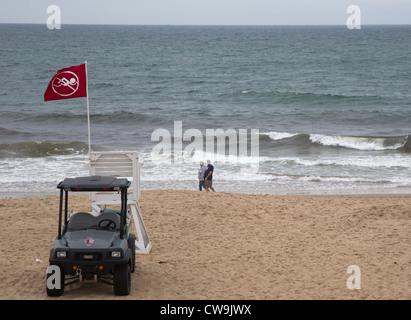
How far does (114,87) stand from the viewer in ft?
184

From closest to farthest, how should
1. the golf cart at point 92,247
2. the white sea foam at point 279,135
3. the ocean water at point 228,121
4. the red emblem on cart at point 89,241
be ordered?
the golf cart at point 92,247
the red emblem on cart at point 89,241
the ocean water at point 228,121
the white sea foam at point 279,135

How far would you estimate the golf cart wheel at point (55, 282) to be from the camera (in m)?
8.86

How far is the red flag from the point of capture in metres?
11.5

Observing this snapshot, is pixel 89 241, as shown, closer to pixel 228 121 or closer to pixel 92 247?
pixel 92 247

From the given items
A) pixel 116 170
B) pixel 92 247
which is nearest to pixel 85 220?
pixel 92 247

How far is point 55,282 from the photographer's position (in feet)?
29.2

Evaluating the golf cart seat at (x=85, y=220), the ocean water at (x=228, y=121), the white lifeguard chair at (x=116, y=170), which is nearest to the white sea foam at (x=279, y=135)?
the ocean water at (x=228, y=121)

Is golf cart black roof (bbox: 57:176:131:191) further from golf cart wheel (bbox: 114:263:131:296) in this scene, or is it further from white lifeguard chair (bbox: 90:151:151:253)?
white lifeguard chair (bbox: 90:151:151:253)

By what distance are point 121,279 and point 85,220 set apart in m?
1.15

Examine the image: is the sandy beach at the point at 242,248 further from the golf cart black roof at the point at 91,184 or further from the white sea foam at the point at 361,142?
the white sea foam at the point at 361,142

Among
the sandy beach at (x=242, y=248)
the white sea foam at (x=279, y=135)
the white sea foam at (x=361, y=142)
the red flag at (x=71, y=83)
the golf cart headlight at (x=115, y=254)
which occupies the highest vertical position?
the red flag at (x=71, y=83)

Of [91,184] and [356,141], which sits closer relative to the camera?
[91,184]

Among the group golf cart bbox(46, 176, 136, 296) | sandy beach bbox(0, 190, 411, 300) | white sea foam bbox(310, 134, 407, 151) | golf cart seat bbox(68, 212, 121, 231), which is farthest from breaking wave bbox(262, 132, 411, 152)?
golf cart bbox(46, 176, 136, 296)

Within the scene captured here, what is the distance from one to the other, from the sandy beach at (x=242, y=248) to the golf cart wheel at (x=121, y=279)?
6.5 inches
